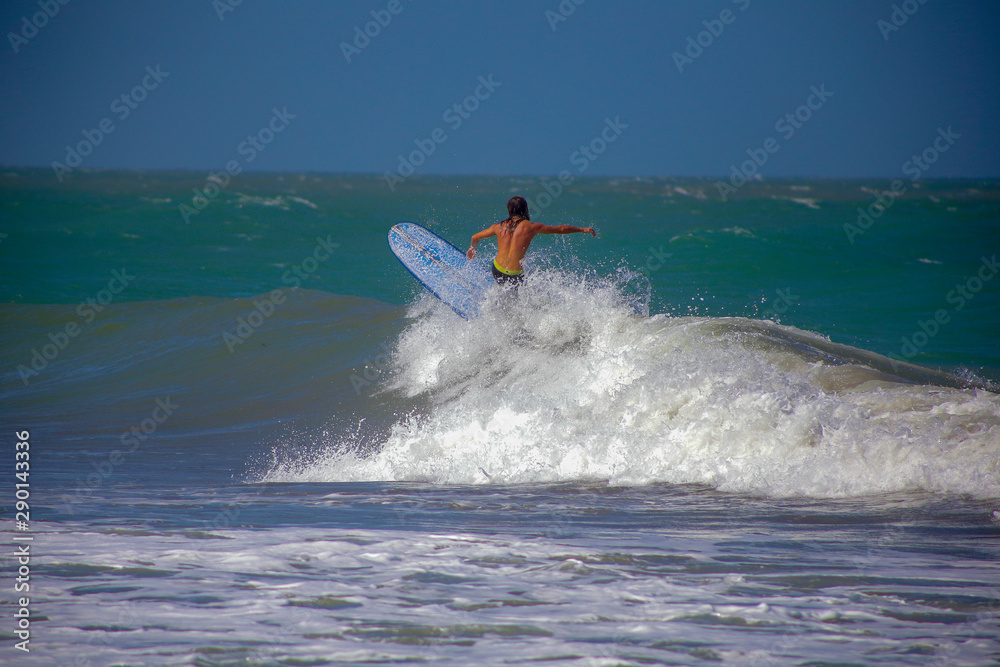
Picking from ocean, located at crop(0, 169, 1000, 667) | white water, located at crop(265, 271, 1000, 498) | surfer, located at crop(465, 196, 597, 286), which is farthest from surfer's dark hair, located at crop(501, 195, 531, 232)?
white water, located at crop(265, 271, 1000, 498)

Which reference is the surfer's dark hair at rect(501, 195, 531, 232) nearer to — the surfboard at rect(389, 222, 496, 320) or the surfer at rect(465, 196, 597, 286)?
the surfer at rect(465, 196, 597, 286)

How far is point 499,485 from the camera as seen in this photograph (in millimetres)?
5457

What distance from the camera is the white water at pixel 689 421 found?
4.98 m

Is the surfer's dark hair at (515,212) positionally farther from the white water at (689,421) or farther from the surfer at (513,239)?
the white water at (689,421)

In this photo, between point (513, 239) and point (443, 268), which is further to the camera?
point (443, 268)

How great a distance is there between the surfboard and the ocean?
0.24 metres

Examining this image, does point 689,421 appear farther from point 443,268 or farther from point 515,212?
point 443,268

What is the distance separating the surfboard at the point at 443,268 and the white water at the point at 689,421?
3.59 ft

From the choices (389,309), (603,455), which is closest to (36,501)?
(603,455)

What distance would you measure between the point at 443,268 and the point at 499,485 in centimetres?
462

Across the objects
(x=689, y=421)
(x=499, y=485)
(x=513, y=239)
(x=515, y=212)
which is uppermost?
(x=515, y=212)

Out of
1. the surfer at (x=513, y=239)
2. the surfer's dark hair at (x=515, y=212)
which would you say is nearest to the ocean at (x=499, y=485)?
the surfer at (x=513, y=239)

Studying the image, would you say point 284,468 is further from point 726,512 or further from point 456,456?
point 726,512

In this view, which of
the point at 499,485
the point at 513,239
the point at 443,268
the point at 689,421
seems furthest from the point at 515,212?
the point at 499,485
